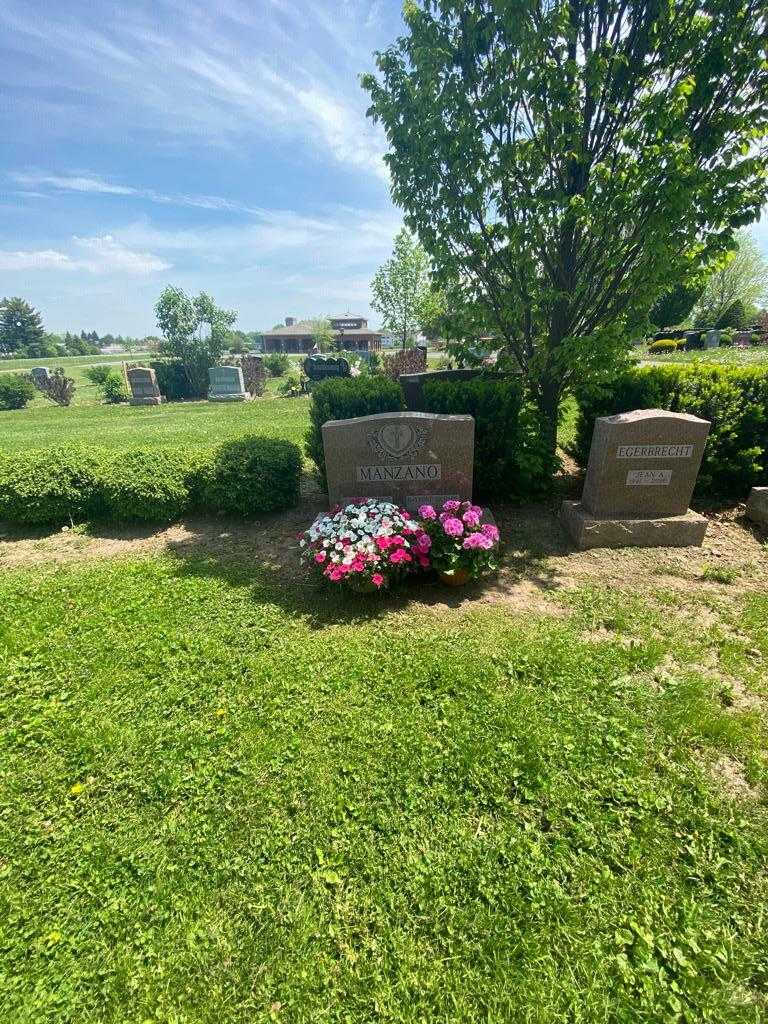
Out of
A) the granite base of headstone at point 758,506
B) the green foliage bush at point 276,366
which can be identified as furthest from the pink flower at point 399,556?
the green foliage bush at point 276,366

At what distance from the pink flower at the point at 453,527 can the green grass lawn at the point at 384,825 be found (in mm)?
829

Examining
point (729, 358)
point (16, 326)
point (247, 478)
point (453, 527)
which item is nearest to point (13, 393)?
point (247, 478)

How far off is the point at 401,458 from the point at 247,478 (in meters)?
2.00

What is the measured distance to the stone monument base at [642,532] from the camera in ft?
15.5

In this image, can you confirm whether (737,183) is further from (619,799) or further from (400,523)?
(619,799)

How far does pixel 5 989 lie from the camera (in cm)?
169

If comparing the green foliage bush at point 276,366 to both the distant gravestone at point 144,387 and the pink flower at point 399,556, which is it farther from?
the pink flower at point 399,556

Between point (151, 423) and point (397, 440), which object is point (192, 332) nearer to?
point (151, 423)

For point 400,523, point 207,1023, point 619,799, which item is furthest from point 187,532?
point 619,799

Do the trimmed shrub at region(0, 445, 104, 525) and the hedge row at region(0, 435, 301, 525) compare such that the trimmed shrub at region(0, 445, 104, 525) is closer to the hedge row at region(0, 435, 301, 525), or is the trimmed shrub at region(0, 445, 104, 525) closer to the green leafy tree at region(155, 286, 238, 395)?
the hedge row at region(0, 435, 301, 525)

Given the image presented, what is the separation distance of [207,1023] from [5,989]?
810 mm

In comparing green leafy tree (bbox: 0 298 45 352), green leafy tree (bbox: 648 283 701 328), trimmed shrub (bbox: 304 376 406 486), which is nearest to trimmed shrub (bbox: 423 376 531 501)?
trimmed shrub (bbox: 304 376 406 486)

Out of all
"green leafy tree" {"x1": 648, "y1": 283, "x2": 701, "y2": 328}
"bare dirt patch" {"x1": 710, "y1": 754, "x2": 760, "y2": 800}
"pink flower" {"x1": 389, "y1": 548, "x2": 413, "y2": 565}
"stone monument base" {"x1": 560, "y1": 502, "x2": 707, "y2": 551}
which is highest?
"green leafy tree" {"x1": 648, "y1": 283, "x2": 701, "y2": 328}

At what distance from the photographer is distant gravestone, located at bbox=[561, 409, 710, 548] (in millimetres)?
4660
